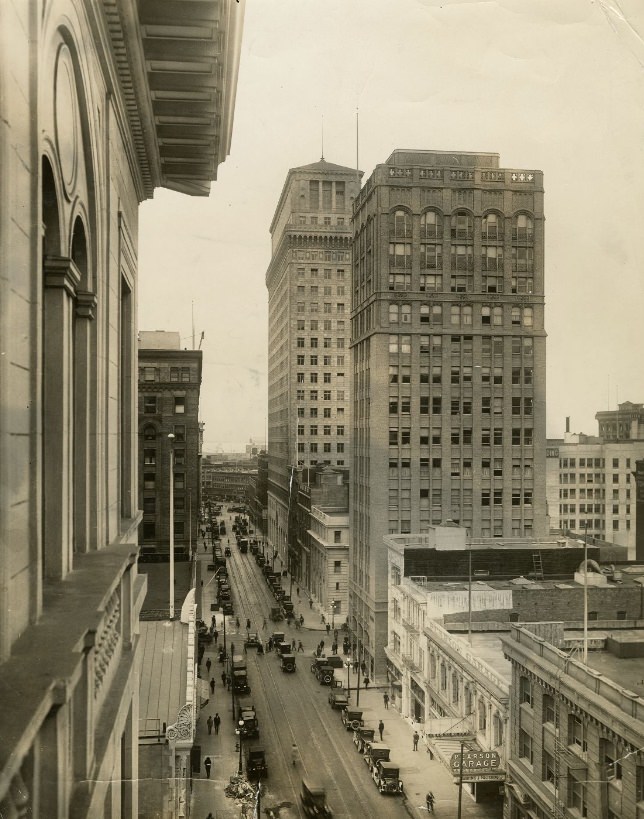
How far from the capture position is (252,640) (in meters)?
61.9

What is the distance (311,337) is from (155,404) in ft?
120

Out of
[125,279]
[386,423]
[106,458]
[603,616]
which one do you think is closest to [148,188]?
[125,279]

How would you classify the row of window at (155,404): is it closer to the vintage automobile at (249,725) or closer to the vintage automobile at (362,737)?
the vintage automobile at (249,725)

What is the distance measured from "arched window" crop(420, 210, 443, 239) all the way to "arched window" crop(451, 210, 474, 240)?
3.45ft

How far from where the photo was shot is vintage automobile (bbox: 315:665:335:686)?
5097 cm

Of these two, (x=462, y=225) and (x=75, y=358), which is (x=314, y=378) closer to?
(x=462, y=225)

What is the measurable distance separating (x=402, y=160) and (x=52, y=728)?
5989cm

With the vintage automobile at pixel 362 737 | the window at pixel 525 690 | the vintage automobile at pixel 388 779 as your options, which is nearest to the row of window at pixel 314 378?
the vintage automobile at pixel 362 737

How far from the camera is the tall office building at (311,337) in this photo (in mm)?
83875

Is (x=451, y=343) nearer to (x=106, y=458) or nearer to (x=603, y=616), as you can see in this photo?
(x=603, y=616)

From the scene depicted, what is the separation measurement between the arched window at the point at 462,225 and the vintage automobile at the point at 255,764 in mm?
39861

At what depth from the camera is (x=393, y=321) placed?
6084cm

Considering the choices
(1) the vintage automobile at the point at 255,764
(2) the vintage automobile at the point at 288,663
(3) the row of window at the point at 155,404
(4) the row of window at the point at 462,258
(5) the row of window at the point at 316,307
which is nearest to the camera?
(1) the vintage automobile at the point at 255,764

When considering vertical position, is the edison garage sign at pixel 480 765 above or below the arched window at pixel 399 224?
below
